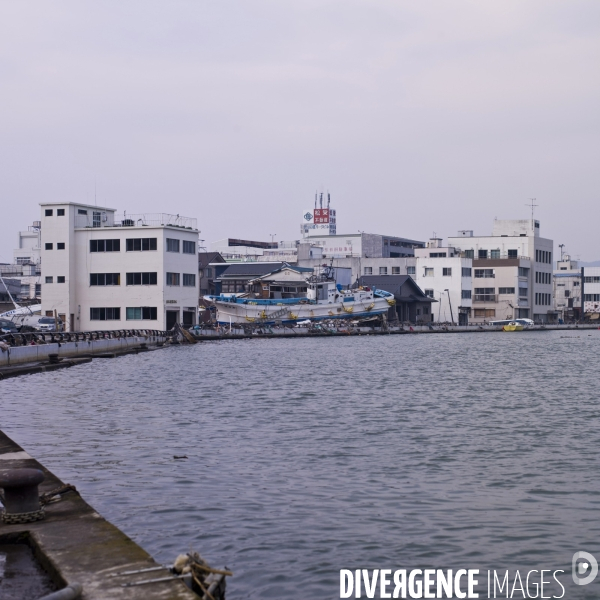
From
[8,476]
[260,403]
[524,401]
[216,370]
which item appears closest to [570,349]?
[216,370]

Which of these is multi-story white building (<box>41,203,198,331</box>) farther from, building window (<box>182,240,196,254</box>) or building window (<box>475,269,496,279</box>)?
building window (<box>475,269,496,279</box>)

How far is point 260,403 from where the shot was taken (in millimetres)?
30484

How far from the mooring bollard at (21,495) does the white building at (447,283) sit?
112 metres

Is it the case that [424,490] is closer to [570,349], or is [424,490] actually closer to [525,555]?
[525,555]

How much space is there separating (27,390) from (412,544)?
976 inches

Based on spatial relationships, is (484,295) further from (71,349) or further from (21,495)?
(21,495)

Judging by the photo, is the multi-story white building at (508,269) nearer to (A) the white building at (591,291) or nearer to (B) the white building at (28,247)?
(A) the white building at (591,291)

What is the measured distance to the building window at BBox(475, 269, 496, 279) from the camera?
124125 mm

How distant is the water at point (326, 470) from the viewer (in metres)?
12.1

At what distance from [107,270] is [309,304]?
34498mm

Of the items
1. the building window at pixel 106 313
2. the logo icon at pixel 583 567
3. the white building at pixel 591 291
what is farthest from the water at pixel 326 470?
the white building at pixel 591 291

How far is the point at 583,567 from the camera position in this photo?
454 inches

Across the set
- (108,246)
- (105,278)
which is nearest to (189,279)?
(105,278)

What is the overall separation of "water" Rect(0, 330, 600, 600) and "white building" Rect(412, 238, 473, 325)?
83.7m
